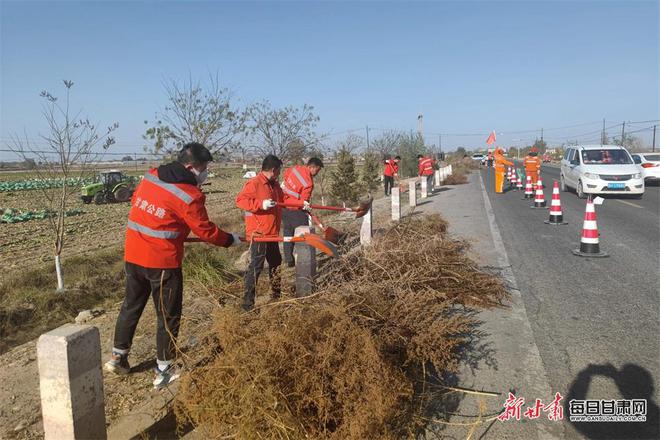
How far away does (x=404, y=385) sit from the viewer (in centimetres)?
279

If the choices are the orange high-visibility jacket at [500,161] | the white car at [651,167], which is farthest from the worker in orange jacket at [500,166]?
the white car at [651,167]

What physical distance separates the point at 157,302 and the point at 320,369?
1553 millimetres

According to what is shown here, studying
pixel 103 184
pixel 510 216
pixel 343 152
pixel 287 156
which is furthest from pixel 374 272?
pixel 103 184

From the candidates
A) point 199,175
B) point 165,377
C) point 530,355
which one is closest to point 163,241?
point 199,175

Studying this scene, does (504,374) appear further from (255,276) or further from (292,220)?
(292,220)

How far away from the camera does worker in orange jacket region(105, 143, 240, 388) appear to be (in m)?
3.40

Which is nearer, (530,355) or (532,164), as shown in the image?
(530,355)

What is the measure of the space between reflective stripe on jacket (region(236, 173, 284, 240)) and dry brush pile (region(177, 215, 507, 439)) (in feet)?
5.20

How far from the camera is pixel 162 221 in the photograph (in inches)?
134

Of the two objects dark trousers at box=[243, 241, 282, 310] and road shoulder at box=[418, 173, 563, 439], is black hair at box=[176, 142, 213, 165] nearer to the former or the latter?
dark trousers at box=[243, 241, 282, 310]

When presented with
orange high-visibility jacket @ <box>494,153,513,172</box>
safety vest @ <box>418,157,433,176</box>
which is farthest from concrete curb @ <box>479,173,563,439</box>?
orange high-visibility jacket @ <box>494,153,513,172</box>

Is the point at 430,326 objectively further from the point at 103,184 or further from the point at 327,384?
the point at 103,184

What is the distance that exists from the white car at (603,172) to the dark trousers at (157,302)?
14.7 m

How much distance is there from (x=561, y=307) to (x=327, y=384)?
133 inches
